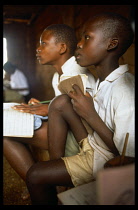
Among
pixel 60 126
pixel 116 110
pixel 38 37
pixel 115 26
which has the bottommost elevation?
pixel 60 126

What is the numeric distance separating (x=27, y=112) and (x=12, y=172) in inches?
41.2

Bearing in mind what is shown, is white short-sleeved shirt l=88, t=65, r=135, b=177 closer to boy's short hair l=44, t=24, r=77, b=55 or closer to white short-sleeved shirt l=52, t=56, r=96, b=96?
white short-sleeved shirt l=52, t=56, r=96, b=96

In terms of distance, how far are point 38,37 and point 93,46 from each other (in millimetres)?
4568

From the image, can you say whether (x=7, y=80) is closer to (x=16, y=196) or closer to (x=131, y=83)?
(x=16, y=196)

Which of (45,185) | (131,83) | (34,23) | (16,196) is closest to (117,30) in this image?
(131,83)

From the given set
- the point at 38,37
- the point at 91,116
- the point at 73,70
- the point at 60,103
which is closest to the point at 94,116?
the point at 91,116

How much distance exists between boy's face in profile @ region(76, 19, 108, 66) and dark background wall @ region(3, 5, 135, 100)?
2.73ft

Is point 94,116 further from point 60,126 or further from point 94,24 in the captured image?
point 94,24

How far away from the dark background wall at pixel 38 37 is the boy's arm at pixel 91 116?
993 mm

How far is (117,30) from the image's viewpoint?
102 centimetres

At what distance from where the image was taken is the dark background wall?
2576 millimetres

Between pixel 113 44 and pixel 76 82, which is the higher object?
pixel 113 44

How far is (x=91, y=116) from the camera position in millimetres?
954

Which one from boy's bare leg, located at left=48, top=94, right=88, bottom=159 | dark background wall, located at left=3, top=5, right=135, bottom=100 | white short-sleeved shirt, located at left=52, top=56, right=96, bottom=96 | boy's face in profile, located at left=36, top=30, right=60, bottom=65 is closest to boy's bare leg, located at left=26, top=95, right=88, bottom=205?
boy's bare leg, located at left=48, top=94, right=88, bottom=159
